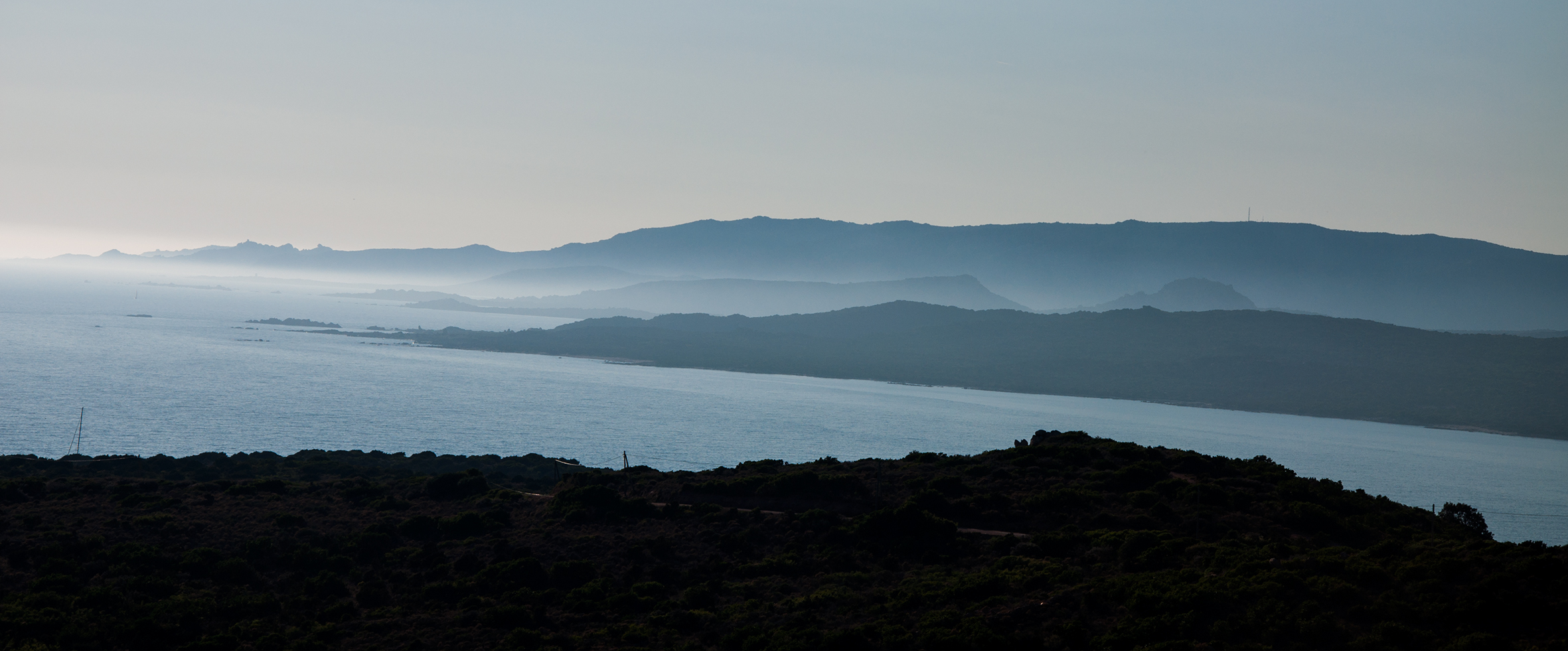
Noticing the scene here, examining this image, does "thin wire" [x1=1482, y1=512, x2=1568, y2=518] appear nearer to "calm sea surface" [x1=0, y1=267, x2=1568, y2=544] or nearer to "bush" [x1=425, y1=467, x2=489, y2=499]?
"calm sea surface" [x1=0, y1=267, x2=1568, y2=544]

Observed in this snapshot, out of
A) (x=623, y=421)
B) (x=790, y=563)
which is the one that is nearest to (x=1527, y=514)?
(x=790, y=563)

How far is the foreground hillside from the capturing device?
20.6 meters

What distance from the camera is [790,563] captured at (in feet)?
97.3

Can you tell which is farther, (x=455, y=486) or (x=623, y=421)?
(x=623, y=421)

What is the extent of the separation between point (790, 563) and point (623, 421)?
88994 millimetres

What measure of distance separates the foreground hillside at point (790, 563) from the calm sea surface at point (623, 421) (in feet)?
161

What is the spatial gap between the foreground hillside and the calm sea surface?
49.1 m

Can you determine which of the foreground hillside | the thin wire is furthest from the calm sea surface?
the foreground hillside

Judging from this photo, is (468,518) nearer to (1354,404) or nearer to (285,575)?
(285,575)

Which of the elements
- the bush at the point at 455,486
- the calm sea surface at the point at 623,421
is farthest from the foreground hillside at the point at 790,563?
the calm sea surface at the point at 623,421

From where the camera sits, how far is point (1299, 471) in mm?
96125

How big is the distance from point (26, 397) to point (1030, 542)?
12334 centimetres

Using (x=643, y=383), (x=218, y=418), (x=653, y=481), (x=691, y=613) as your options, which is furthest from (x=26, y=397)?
(x=691, y=613)

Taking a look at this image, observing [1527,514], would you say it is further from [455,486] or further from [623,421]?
[623,421]
